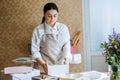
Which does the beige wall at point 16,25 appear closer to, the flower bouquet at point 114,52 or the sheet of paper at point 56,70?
the sheet of paper at point 56,70

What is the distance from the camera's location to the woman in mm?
1914

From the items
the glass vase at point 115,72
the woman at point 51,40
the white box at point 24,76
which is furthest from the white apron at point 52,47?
the glass vase at point 115,72

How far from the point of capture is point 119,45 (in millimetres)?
1394

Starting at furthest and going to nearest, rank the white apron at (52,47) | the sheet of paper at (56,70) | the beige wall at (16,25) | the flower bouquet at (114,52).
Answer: the beige wall at (16,25)
the white apron at (52,47)
the sheet of paper at (56,70)
the flower bouquet at (114,52)

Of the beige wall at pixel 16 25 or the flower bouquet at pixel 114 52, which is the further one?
the beige wall at pixel 16 25

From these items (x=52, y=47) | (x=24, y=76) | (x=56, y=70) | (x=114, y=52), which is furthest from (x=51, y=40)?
(x=114, y=52)

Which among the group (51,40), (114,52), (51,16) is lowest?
(114,52)

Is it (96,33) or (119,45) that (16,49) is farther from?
(119,45)

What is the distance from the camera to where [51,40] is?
2.00m

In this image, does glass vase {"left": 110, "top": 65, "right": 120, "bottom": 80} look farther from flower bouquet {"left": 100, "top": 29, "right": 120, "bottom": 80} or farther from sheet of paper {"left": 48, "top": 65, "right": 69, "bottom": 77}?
sheet of paper {"left": 48, "top": 65, "right": 69, "bottom": 77}

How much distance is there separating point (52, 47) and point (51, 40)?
6 centimetres

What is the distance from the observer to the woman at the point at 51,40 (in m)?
1.91

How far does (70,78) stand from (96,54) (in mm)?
1877

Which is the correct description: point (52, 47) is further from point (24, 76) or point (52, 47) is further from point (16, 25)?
point (16, 25)
